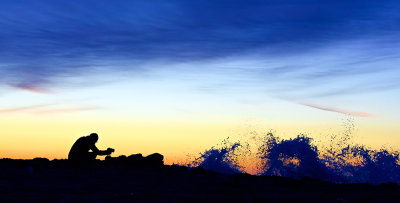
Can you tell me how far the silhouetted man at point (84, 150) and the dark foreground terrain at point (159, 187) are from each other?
1.37 ft

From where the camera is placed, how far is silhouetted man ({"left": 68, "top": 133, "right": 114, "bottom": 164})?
65.4 feet

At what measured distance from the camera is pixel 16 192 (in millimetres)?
12273

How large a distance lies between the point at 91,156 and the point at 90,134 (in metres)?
0.96

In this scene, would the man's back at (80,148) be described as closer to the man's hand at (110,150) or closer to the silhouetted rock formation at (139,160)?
the man's hand at (110,150)

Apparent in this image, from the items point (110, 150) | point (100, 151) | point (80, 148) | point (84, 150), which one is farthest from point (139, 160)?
point (80, 148)

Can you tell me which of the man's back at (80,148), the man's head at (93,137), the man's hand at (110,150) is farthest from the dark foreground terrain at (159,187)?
the man's head at (93,137)

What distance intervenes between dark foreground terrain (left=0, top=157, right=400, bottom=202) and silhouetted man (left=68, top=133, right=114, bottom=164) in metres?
0.42

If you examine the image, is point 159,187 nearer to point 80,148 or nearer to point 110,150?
point 80,148

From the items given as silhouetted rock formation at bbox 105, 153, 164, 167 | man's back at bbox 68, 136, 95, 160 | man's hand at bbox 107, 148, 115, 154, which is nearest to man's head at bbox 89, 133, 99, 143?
man's back at bbox 68, 136, 95, 160

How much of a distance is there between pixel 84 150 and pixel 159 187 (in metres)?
6.09

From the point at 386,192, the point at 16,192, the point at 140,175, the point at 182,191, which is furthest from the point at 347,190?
the point at 16,192

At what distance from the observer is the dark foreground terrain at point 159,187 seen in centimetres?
1260

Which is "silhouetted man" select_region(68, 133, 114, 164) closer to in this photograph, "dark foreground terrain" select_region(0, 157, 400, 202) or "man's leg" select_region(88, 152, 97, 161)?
"man's leg" select_region(88, 152, 97, 161)

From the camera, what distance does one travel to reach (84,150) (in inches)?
787
